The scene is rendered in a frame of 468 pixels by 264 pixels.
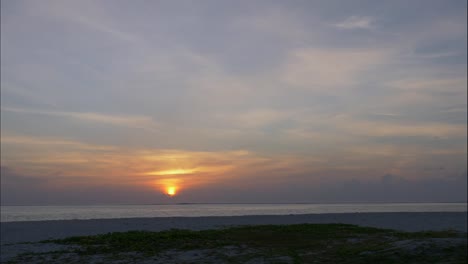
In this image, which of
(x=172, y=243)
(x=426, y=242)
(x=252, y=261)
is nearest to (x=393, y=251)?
(x=426, y=242)

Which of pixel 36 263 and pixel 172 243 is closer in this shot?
pixel 36 263

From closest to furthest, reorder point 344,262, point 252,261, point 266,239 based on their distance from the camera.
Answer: point 344,262 → point 252,261 → point 266,239

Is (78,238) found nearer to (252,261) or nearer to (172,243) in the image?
(172,243)

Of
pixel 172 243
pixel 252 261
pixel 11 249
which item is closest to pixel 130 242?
pixel 172 243

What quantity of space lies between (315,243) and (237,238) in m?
6.59

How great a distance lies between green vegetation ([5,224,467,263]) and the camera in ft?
82.6

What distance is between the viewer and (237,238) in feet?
120

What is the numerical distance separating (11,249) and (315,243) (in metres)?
22.4

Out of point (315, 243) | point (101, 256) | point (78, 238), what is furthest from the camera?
point (78, 238)

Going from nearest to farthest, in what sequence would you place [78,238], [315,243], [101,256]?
[101,256], [315,243], [78,238]

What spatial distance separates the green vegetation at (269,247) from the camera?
25.2m

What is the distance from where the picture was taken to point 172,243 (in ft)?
112

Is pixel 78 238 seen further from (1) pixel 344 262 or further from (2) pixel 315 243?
(1) pixel 344 262

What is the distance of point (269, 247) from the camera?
3198 centimetres
